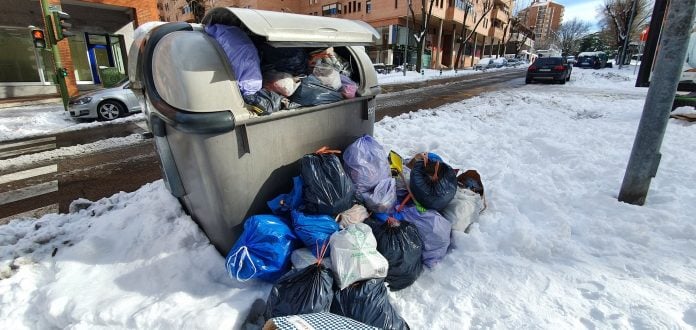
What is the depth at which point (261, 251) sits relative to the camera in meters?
2.12

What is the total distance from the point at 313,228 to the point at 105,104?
28.7 feet

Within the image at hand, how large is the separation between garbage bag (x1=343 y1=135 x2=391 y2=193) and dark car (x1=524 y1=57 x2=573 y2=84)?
56.1 ft

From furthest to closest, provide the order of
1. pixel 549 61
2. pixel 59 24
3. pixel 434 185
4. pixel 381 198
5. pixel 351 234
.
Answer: pixel 549 61 → pixel 59 24 → pixel 434 185 → pixel 381 198 → pixel 351 234

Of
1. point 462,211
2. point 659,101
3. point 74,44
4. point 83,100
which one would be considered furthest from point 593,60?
point 74,44

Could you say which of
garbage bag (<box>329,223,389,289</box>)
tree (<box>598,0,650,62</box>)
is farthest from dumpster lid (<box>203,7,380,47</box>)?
tree (<box>598,0,650,62</box>)

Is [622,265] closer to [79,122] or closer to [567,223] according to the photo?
[567,223]

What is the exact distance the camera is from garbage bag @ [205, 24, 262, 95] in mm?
2297

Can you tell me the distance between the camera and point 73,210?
3.42 meters

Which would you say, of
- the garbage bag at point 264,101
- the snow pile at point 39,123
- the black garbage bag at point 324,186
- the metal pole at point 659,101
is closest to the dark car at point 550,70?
the metal pole at point 659,101

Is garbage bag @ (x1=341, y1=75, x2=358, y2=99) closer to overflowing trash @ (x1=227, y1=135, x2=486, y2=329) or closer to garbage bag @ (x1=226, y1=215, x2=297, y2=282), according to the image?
overflowing trash @ (x1=227, y1=135, x2=486, y2=329)

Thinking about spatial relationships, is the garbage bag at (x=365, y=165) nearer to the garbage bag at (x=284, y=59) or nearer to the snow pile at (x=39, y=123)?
the garbage bag at (x=284, y=59)

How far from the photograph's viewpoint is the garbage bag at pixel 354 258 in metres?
1.96

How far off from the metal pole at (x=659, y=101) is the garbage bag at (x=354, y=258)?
2.62 meters

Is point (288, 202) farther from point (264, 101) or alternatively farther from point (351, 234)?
point (264, 101)
